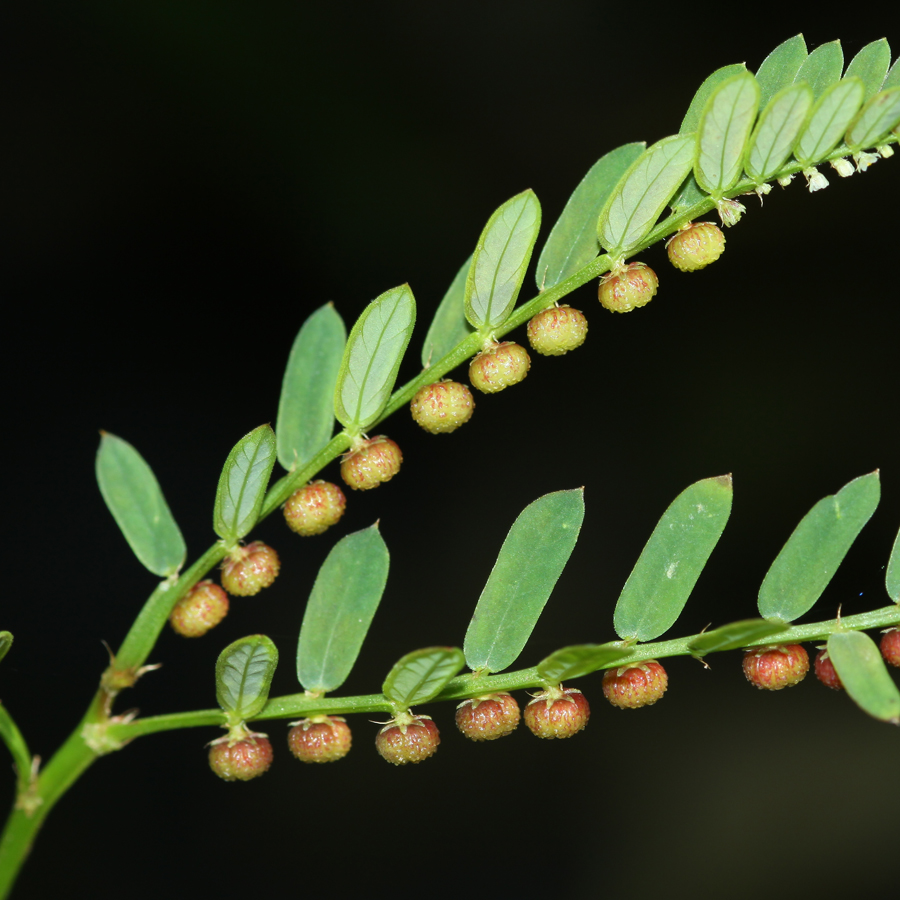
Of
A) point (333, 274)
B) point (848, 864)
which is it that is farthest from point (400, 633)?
point (848, 864)

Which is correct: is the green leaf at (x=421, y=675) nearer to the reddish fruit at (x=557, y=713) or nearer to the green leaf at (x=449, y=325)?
the reddish fruit at (x=557, y=713)

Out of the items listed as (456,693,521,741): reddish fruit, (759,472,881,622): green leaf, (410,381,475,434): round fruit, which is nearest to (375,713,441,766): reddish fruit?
(456,693,521,741): reddish fruit

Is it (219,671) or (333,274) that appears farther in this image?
(333,274)

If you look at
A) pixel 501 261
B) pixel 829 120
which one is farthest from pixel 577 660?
pixel 829 120

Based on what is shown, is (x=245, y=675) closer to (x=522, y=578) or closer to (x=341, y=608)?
(x=341, y=608)

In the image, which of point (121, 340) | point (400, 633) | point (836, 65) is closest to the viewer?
point (836, 65)

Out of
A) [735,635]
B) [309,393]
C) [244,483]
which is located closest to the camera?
[735,635]

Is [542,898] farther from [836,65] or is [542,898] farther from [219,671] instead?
[836,65]
